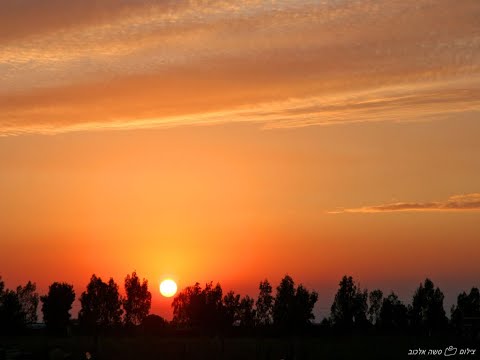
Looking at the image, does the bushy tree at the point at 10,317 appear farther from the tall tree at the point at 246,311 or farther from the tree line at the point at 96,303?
the tall tree at the point at 246,311

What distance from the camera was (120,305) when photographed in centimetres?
Answer: 13888

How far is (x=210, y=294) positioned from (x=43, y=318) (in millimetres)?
28746

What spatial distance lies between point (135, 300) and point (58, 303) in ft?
57.2

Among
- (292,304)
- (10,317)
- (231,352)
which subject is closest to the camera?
(231,352)

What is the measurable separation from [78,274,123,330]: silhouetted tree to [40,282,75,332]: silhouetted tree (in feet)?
17.7

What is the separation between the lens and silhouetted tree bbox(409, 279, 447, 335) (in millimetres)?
134375

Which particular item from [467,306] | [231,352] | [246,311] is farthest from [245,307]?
[231,352]

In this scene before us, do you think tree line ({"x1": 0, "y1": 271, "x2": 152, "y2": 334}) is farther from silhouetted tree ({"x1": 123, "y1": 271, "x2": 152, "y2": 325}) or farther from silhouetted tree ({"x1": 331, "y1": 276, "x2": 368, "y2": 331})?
silhouetted tree ({"x1": 331, "y1": 276, "x2": 368, "y2": 331})

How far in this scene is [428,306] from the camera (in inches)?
5364

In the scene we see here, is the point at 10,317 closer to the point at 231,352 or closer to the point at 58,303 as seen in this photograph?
the point at 58,303

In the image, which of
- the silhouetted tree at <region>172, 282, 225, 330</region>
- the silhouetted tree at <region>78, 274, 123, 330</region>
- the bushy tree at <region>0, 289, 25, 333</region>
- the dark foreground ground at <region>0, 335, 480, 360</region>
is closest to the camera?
the dark foreground ground at <region>0, 335, 480, 360</region>

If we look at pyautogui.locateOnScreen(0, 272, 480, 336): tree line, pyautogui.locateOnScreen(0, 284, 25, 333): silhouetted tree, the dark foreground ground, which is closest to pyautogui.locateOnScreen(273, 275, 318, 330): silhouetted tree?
pyautogui.locateOnScreen(0, 272, 480, 336): tree line

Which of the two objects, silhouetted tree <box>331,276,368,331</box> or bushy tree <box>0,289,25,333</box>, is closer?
bushy tree <box>0,289,25,333</box>

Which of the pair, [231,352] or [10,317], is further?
[10,317]
